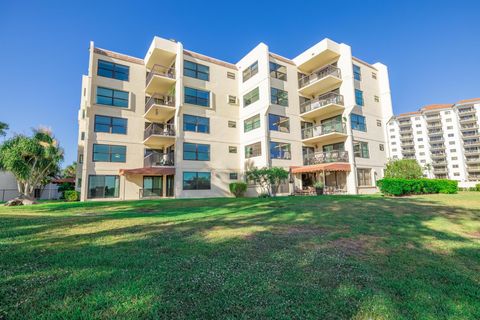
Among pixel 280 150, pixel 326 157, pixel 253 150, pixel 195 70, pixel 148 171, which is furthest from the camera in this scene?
pixel 195 70

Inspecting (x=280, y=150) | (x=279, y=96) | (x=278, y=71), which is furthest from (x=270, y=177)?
(x=278, y=71)

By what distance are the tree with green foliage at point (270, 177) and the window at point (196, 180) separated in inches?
172

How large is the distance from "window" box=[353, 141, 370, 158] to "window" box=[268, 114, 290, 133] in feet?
22.9

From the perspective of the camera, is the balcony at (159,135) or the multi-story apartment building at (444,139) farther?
the multi-story apartment building at (444,139)

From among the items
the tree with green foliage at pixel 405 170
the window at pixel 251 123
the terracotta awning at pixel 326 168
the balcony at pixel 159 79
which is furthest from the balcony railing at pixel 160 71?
the tree with green foliage at pixel 405 170

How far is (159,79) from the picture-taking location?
74.7 feet

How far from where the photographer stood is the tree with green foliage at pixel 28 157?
18734 millimetres

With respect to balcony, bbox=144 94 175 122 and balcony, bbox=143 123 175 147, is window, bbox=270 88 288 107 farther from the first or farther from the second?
balcony, bbox=143 123 175 147

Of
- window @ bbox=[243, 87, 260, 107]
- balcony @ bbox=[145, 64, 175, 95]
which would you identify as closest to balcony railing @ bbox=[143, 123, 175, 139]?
balcony @ bbox=[145, 64, 175, 95]

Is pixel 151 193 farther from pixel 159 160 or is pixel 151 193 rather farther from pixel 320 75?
pixel 320 75

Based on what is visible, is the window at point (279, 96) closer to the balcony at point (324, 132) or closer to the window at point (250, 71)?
the window at point (250, 71)

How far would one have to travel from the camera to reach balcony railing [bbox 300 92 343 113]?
948 inches

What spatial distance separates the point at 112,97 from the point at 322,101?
21163mm

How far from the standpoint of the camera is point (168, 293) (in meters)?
2.93
